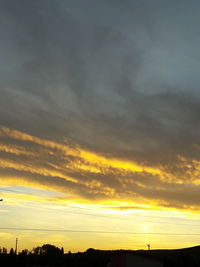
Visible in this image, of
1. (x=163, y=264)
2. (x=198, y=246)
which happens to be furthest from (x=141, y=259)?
(x=198, y=246)

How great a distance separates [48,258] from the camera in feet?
333

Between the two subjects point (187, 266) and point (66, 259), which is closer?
point (187, 266)

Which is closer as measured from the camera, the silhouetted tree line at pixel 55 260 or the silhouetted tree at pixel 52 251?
the silhouetted tree line at pixel 55 260

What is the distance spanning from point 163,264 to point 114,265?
10.1 metres

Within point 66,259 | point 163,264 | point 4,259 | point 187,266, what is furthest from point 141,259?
point 4,259

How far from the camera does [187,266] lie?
8300 cm

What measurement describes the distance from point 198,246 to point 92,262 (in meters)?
121

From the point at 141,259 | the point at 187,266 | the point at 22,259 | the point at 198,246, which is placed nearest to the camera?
the point at 141,259

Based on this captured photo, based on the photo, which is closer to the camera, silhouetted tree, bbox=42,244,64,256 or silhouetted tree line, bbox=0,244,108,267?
silhouetted tree line, bbox=0,244,108,267

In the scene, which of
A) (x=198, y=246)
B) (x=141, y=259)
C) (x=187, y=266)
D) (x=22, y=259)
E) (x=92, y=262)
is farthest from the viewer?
(x=198, y=246)

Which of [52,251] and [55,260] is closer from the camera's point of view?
[55,260]

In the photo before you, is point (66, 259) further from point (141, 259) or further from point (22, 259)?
point (141, 259)

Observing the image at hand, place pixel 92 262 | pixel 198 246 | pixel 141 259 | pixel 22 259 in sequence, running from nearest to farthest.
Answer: pixel 141 259 < pixel 92 262 < pixel 22 259 < pixel 198 246

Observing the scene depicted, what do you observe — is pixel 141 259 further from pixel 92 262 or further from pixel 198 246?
pixel 198 246
